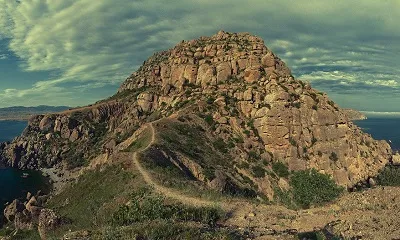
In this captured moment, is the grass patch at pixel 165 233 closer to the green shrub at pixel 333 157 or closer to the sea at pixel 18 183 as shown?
the green shrub at pixel 333 157

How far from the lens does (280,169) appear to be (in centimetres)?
9731

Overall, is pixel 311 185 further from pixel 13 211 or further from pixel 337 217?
pixel 13 211

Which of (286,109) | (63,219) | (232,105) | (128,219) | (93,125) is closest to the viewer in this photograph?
(128,219)

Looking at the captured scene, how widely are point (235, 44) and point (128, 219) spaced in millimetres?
120080

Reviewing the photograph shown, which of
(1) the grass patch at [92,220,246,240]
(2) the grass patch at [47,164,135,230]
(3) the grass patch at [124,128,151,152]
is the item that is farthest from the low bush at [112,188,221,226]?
(3) the grass patch at [124,128,151,152]

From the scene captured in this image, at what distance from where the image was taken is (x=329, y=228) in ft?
86.6

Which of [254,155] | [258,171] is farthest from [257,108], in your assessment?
[258,171]

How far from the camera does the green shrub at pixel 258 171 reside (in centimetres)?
9188

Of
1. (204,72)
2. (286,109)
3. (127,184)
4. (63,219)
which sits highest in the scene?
(204,72)

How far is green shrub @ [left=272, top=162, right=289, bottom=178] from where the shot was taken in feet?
315

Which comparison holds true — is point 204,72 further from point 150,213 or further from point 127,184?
point 150,213

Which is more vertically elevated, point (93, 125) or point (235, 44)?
point (235, 44)

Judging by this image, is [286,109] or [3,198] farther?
[3,198]

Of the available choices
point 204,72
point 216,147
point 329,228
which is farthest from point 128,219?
point 204,72
